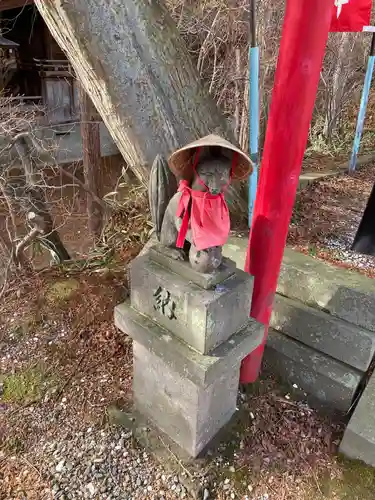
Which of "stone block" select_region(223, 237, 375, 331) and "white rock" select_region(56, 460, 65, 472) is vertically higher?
"stone block" select_region(223, 237, 375, 331)

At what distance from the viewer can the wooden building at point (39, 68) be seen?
9.71 m

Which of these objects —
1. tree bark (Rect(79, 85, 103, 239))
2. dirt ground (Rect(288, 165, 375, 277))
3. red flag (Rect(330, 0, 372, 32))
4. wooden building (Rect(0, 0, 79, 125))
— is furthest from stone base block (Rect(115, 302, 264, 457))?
wooden building (Rect(0, 0, 79, 125))

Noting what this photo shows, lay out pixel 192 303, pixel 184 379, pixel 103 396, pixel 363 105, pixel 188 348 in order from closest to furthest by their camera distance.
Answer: pixel 192 303 → pixel 188 348 → pixel 184 379 → pixel 103 396 → pixel 363 105

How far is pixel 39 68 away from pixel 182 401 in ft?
33.2

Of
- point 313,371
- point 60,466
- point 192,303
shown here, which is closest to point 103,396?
point 60,466

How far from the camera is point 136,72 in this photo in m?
2.54

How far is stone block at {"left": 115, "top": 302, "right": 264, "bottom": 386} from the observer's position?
1.66 metres

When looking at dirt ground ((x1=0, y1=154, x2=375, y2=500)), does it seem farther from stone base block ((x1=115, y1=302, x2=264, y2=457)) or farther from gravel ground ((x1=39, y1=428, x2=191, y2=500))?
stone base block ((x1=115, y1=302, x2=264, y2=457))

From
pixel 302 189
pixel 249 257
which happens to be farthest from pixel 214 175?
pixel 302 189

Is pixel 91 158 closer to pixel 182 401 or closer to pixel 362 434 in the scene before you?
pixel 182 401

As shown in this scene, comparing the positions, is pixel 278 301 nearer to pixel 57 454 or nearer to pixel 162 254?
pixel 162 254

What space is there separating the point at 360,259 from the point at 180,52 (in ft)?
6.16

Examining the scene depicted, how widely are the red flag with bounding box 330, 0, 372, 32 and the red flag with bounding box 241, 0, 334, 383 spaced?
2.25 metres

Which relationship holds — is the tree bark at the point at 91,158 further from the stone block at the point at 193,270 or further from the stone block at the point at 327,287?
the stone block at the point at 193,270
